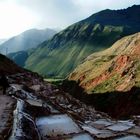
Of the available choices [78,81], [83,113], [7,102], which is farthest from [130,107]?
[78,81]

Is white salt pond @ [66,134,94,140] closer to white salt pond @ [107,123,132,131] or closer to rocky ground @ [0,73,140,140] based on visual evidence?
rocky ground @ [0,73,140,140]

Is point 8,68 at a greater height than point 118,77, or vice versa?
point 8,68

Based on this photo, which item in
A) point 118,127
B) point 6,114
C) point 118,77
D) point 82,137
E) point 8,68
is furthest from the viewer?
point 118,77

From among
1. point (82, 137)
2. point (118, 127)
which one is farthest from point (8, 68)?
point (82, 137)

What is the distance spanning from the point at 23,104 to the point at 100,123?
6.71 metres

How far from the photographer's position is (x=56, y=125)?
928 inches

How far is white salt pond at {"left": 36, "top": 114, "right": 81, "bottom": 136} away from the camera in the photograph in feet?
70.7

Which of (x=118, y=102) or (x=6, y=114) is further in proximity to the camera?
(x=118, y=102)

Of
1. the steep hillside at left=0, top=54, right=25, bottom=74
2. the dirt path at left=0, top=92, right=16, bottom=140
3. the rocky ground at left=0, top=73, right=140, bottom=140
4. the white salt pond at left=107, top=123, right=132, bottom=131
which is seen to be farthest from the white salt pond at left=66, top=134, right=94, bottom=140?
the steep hillside at left=0, top=54, right=25, bottom=74

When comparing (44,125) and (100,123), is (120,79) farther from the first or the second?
(44,125)

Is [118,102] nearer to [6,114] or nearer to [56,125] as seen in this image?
[56,125]

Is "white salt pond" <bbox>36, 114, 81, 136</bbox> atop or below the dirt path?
below

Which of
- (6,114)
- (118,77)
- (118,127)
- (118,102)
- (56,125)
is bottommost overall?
(118,102)

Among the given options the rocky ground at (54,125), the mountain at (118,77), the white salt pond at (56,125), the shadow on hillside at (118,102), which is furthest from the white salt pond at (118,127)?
the mountain at (118,77)
